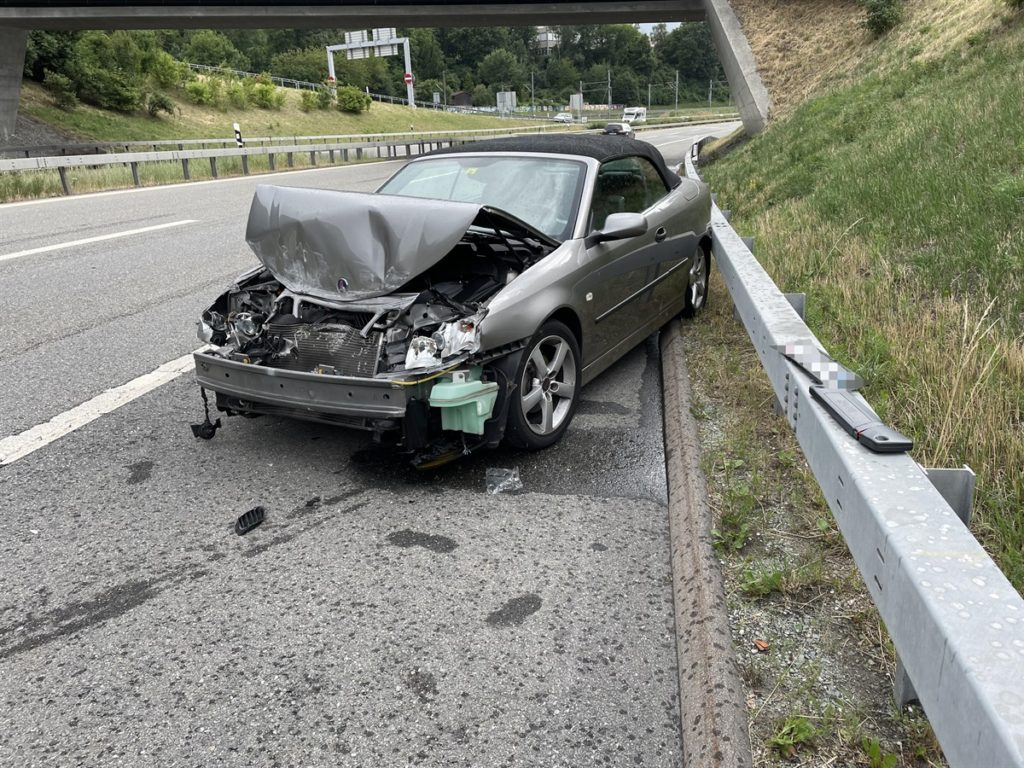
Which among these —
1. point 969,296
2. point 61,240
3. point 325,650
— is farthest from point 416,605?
point 61,240

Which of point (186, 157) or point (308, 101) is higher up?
point (308, 101)

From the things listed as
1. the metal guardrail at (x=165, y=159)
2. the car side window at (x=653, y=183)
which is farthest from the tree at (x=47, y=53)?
the car side window at (x=653, y=183)

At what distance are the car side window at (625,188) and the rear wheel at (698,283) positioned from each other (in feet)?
2.08

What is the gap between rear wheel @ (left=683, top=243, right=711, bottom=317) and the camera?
6.59 meters

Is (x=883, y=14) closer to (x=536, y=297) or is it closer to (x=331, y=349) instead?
(x=536, y=297)

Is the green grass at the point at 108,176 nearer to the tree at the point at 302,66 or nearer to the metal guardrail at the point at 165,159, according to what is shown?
the metal guardrail at the point at 165,159

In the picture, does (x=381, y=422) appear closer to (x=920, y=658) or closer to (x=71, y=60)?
(x=920, y=658)

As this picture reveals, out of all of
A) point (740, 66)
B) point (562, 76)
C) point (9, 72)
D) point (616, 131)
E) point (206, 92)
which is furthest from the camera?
point (562, 76)

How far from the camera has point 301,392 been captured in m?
3.95

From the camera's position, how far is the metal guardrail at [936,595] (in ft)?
4.66

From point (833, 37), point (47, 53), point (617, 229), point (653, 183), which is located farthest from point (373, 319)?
point (47, 53)

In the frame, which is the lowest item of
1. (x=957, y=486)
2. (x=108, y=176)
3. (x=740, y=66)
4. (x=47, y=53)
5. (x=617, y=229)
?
(x=957, y=486)

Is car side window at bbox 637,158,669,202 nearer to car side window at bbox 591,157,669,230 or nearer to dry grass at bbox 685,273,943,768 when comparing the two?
car side window at bbox 591,157,669,230

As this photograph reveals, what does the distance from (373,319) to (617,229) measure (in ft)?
5.19
